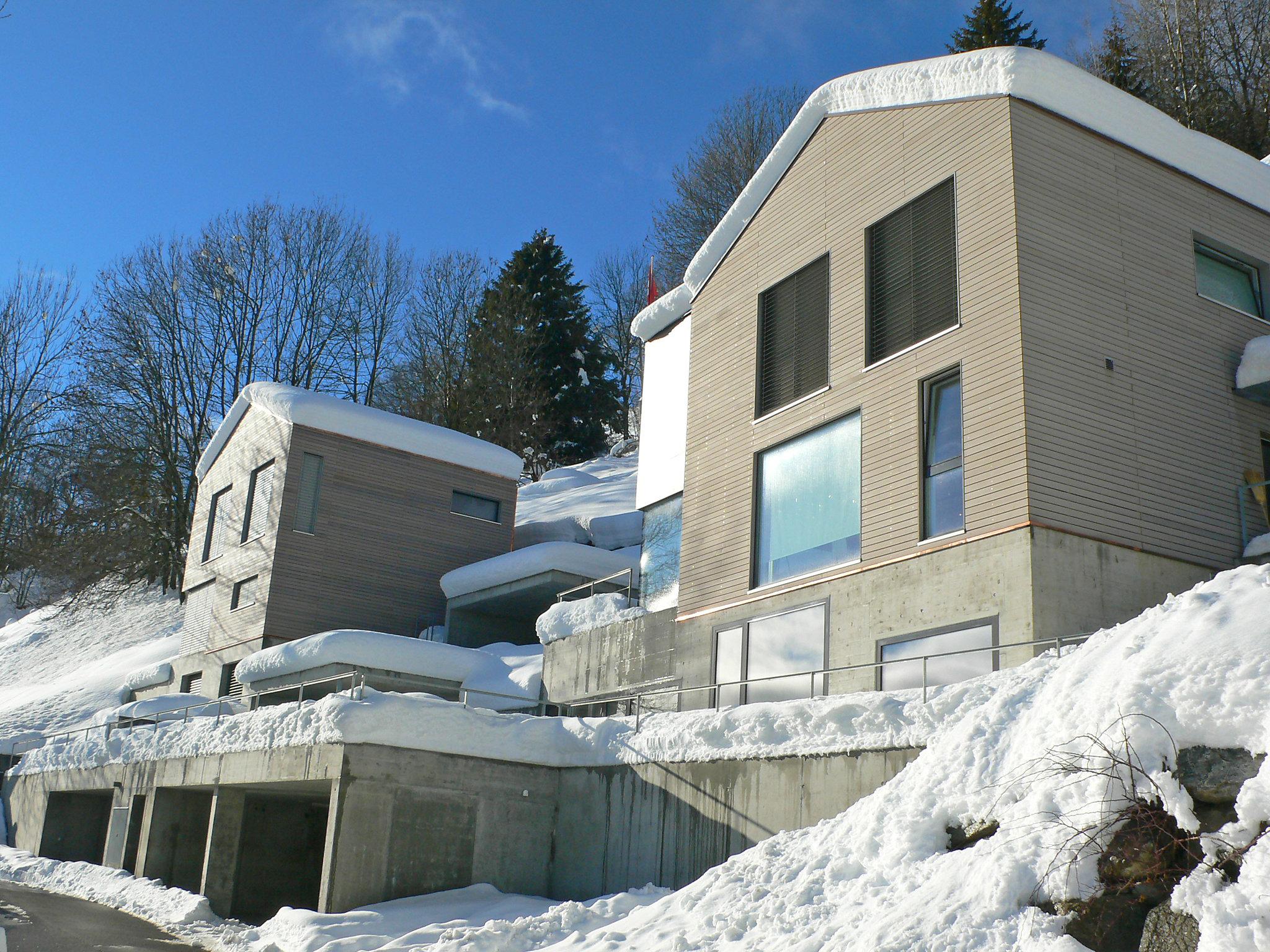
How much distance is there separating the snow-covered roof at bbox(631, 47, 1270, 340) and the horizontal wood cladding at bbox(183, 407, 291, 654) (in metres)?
15.9

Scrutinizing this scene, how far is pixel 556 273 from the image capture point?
180 feet

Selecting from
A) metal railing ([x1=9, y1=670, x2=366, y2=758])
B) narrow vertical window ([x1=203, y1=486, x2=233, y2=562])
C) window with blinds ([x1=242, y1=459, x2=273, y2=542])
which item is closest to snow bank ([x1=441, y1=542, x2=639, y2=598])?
metal railing ([x1=9, y1=670, x2=366, y2=758])

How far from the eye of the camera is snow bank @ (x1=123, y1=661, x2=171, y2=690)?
106 feet

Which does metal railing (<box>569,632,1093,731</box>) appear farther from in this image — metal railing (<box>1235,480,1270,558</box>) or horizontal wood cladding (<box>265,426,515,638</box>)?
horizontal wood cladding (<box>265,426,515,638</box>)

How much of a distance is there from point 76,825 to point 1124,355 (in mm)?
24647

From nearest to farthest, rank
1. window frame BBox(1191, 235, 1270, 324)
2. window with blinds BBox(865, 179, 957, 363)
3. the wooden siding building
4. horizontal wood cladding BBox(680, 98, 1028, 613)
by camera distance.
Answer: horizontal wood cladding BBox(680, 98, 1028, 613) → window with blinds BBox(865, 179, 957, 363) → window frame BBox(1191, 235, 1270, 324) → the wooden siding building

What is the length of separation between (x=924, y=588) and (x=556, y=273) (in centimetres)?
4290

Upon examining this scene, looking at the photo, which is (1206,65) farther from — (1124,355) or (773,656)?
(773,656)

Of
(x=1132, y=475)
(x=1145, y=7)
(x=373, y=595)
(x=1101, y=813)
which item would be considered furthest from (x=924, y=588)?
(x=1145, y=7)

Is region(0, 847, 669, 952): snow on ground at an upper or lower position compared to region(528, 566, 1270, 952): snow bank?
lower

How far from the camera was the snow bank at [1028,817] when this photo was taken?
6.55 meters

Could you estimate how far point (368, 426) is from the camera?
29.9 meters

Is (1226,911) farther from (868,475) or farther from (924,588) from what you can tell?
(868,475)

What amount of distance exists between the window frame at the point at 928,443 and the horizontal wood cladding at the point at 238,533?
19.0m
